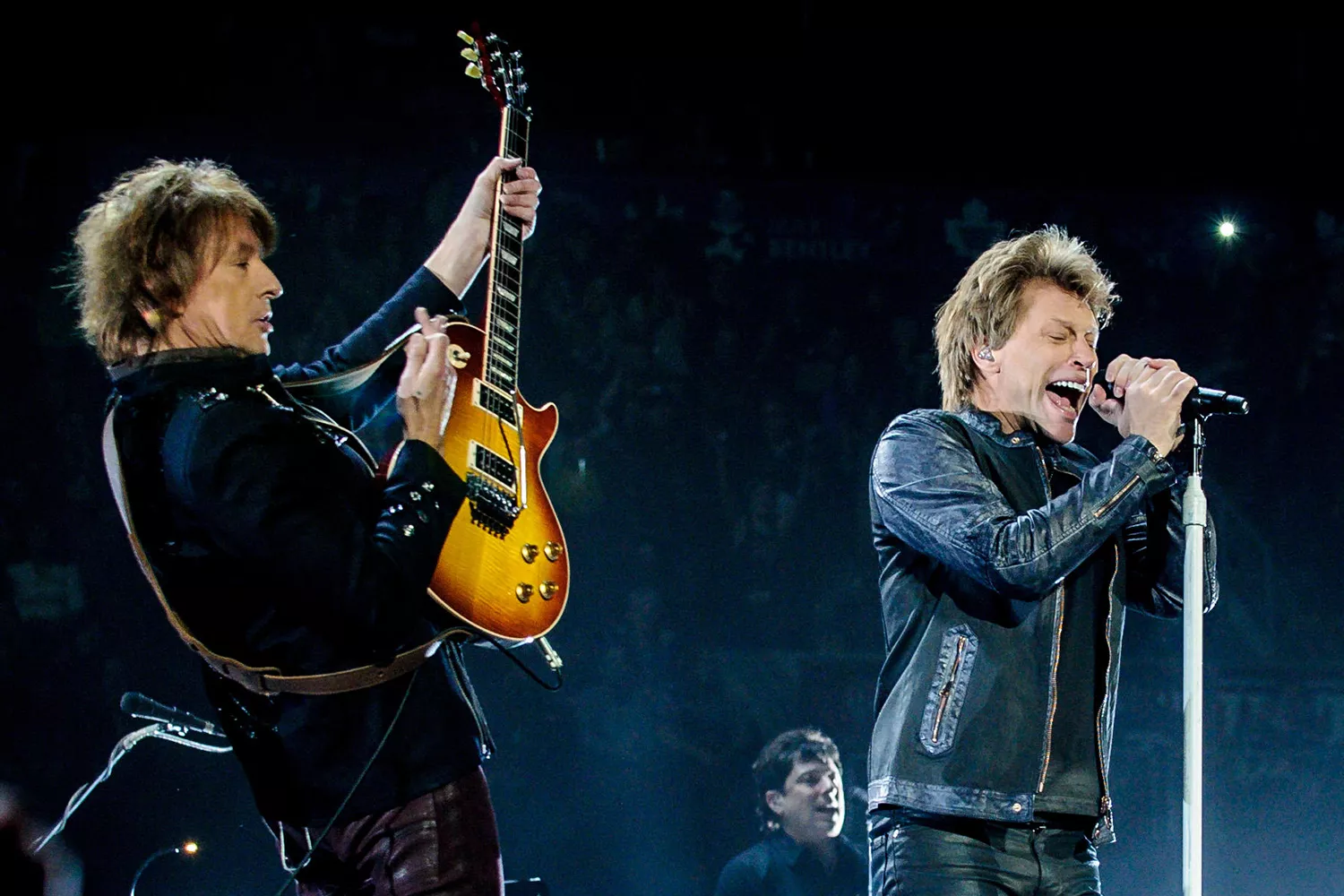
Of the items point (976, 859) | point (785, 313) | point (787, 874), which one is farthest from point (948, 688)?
point (785, 313)

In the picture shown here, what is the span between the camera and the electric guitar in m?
2.21

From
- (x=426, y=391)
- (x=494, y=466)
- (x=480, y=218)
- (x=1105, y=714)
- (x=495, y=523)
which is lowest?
(x=1105, y=714)

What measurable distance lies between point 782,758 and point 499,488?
3.54 m

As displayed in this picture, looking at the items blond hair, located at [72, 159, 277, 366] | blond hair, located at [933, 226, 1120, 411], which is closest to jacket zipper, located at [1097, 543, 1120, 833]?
blond hair, located at [933, 226, 1120, 411]

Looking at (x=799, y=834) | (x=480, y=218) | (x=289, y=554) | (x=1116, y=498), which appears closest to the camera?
(x=289, y=554)

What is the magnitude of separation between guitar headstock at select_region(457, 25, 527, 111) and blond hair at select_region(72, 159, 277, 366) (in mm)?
771

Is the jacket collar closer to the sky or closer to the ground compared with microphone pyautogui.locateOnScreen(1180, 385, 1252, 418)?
closer to the ground

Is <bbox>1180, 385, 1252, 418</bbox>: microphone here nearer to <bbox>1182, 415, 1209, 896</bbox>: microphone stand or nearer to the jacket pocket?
<bbox>1182, 415, 1209, 896</bbox>: microphone stand

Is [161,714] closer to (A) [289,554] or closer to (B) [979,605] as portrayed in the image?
(A) [289,554]

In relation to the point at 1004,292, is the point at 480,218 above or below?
above

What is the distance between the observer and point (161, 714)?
12.6ft

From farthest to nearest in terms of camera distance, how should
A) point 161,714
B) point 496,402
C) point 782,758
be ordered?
point 782,758 → point 161,714 → point 496,402

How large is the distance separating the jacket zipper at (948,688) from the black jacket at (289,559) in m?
0.80

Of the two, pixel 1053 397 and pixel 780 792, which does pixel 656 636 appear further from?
pixel 1053 397
